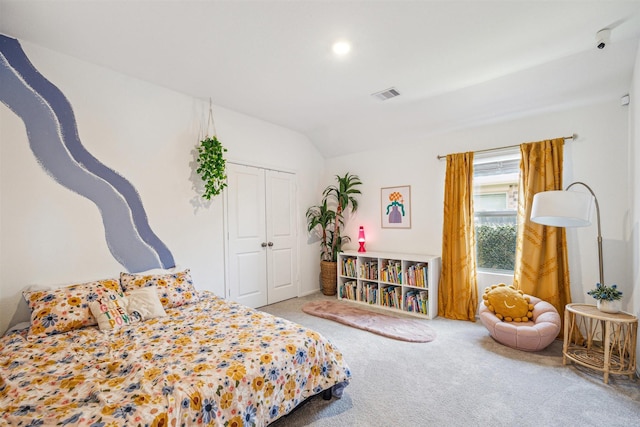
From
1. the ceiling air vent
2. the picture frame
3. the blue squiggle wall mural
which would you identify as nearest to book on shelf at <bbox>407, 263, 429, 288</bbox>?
the picture frame

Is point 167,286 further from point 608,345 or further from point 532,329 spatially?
point 608,345

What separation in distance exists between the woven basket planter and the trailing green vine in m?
2.21

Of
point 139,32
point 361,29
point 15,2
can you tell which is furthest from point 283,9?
point 15,2

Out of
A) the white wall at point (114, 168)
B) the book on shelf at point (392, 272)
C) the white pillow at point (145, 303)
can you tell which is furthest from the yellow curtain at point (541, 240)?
the white pillow at point (145, 303)

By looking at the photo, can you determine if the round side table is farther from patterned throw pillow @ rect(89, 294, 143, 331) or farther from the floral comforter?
patterned throw pillow @ rect(89, 294, 143, 331)

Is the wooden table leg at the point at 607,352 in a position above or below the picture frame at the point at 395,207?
below

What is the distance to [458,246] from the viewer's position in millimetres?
3656

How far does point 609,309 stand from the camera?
2.29 metres

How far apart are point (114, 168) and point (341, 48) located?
95.7 inches

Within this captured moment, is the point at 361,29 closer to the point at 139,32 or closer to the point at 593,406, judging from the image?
the point at 139,32

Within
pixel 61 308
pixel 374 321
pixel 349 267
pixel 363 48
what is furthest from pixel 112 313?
pixel 349 267

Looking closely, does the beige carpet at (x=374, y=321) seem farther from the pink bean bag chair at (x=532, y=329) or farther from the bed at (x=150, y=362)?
the bed at (x=150, y=362)

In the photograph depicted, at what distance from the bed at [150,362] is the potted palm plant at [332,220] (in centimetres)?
235

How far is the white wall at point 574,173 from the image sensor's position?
9.14 ft
